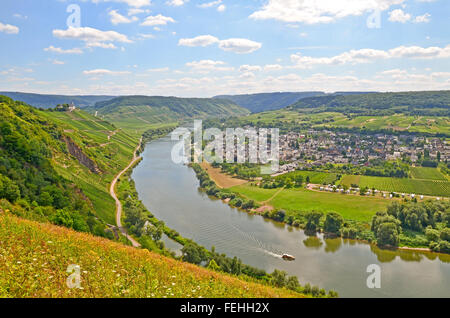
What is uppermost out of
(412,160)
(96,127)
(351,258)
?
(96,127)

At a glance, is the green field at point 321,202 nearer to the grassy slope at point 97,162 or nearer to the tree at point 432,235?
the tree at point 432,235

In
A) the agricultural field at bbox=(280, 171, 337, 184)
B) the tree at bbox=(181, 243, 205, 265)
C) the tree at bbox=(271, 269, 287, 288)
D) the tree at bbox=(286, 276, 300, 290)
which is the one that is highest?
the agricultural field at bbox=(280, 171, 337, 184)

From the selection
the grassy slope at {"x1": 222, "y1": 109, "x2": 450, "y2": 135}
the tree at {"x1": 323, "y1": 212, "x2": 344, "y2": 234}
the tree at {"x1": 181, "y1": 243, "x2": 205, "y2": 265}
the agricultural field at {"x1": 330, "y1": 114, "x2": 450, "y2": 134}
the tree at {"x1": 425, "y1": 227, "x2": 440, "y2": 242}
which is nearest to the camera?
the tree at {"x1": 181, "y1": 243, "x2": 205, "y2": 265}

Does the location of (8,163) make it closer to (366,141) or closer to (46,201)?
(46,201)

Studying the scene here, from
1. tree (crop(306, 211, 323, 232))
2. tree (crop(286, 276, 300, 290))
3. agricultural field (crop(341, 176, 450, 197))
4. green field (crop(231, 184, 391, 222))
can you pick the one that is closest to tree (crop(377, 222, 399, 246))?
green field (crop(231, 184, 391, 222))

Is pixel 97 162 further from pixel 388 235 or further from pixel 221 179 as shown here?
pixel 388 235

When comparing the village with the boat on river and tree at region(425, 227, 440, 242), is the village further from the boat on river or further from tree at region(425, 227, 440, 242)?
the boat on river
